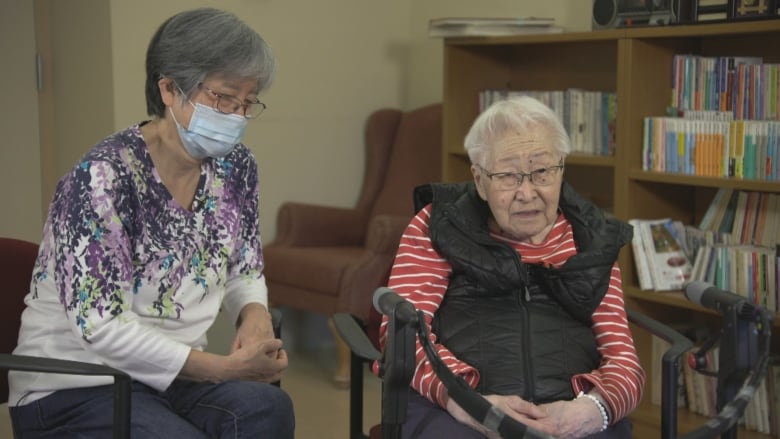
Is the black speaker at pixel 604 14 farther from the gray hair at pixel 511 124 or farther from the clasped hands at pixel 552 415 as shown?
the clasped hands at pixel 552 415

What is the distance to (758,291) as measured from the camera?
10.8ft

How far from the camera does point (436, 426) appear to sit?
208 centimetres

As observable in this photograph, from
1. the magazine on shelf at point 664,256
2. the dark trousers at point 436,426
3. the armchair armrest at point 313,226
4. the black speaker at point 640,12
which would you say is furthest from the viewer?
the armchair armrest at point 313,226

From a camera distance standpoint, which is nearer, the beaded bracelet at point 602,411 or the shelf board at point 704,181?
the beaded bracelet at point 602,411

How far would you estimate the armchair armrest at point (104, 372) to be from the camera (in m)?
1.83

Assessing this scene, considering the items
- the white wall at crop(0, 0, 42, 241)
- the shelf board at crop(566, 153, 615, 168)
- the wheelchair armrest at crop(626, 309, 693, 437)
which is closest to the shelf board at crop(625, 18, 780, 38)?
the shelf board at crop(566, 153, 615, 168)

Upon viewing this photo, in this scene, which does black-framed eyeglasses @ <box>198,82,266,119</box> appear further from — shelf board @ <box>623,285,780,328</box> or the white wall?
the white wall

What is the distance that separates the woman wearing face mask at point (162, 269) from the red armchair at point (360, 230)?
6.14 feet

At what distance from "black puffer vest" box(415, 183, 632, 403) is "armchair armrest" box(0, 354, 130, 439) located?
700 mm

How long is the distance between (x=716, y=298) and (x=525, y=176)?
46 cm

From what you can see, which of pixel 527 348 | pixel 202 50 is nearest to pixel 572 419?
pixel 527 348

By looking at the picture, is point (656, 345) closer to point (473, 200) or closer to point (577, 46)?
point (577, 46)

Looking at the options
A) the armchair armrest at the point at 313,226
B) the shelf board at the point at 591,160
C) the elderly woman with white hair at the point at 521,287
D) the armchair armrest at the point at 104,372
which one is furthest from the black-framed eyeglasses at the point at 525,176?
the armchair armrest at the point at 313,226

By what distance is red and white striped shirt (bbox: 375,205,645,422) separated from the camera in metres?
2.14
